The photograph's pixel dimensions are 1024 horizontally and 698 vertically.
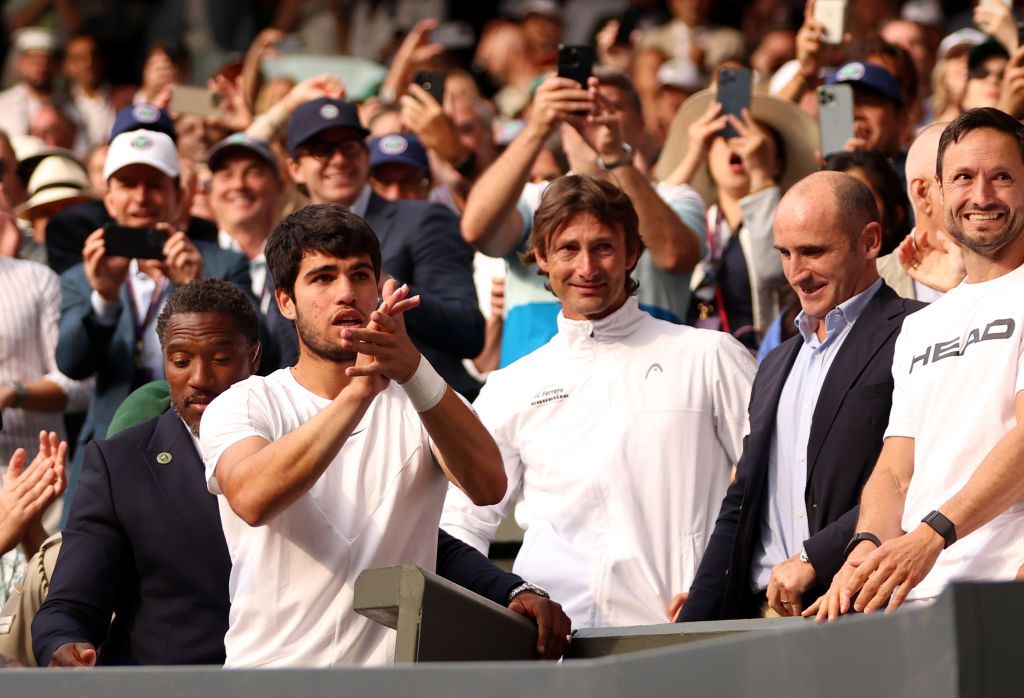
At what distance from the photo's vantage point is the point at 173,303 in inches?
232

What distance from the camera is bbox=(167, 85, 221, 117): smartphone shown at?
9828 mm

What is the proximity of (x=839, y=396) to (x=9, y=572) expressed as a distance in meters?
2.89

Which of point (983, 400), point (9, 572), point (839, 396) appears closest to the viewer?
point (983, 400)

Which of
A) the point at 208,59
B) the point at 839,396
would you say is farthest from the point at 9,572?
the point at 208,59

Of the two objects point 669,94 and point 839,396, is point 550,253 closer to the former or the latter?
point 839,396

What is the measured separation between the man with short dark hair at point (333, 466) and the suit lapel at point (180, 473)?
60cm

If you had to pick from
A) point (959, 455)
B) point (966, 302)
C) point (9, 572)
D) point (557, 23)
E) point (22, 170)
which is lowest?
point (9, 572)

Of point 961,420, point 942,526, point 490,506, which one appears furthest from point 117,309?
point 942,526

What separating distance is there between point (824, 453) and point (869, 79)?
2.73 meters

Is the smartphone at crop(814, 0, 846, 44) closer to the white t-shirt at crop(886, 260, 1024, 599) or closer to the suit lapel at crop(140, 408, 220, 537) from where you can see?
the white t-shirt at crop(886, 260, 1024, 599)

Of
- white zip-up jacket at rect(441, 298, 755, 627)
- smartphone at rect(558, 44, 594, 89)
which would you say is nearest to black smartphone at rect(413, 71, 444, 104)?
smartphone at rect(558, 44, 594, 89)

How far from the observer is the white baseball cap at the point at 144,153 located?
312 inches

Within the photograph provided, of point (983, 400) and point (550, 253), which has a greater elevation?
Answer: point (550, 253)

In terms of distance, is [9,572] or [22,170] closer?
[9,572]
